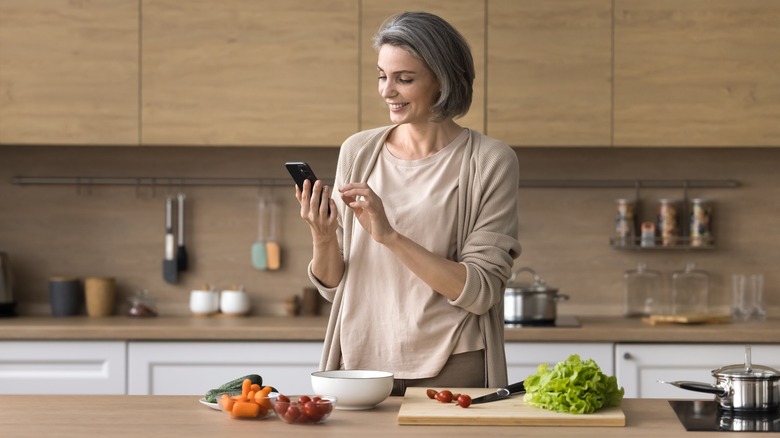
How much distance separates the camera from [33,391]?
11.3 feet

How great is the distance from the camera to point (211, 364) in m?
3.43

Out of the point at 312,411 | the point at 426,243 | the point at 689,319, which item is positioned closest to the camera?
the point at 312,411

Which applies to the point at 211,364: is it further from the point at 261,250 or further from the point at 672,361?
the point at 672,361

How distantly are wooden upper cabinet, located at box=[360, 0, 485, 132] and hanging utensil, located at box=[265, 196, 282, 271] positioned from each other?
61 cm

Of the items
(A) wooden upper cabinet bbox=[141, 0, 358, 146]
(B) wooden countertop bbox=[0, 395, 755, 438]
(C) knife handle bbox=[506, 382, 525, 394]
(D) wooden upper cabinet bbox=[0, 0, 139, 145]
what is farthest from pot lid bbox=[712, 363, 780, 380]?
(D) wooden upper cabinet bbox=[0, 0, 139, 145]

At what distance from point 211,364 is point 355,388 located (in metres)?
1.68

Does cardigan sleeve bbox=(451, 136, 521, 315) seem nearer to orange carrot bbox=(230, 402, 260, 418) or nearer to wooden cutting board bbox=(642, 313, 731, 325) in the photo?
orange carrot bbox=(230, 402, 260, 418)

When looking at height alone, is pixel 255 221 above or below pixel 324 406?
above

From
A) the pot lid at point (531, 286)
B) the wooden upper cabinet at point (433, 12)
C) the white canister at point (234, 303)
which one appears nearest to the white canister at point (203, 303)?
the white canister at point (234, 303)

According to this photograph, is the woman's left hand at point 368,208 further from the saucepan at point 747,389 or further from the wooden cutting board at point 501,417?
the saucepan at point 747,389

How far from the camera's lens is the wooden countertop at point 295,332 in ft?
11.1

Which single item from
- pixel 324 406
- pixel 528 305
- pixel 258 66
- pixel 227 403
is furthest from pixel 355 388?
pixel 258 66

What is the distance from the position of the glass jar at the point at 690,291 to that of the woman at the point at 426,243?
6.27ft

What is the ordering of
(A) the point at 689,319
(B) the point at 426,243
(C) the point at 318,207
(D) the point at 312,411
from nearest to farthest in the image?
(D) the point at 312,411 < (C) the point at 318,207 < (B) the point at 426,243 < (A) the point at 689,319
